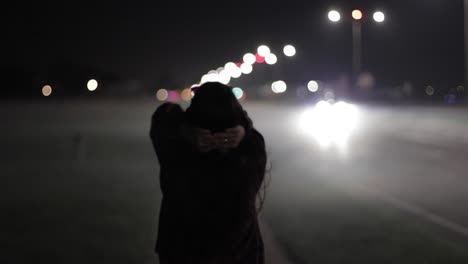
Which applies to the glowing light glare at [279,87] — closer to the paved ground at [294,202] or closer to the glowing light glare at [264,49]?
the glowing light glare at [264,49]

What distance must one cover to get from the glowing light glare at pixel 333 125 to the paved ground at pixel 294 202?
1.42 m

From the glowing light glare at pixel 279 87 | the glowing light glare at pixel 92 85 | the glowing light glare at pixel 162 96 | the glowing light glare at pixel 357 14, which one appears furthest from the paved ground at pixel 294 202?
the glowing light glare at pixel 92 85

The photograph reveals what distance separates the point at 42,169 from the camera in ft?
57.8

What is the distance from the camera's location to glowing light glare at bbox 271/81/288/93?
9376cm

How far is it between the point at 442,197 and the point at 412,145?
41.8 ft

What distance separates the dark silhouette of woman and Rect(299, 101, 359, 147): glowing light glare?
72.1 feet

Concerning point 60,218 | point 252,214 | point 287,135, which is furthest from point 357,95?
point 252,214

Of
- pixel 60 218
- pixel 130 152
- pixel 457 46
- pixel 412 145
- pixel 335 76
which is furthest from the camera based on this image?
pixel 335 76

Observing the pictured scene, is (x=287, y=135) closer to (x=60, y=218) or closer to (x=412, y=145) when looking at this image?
(x=412, y=145)

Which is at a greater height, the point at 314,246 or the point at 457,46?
the point at 457,46

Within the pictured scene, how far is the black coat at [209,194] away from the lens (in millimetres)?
3080

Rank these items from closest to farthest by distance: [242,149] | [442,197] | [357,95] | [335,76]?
[242,149]
[442,197]
[357,95]
[335,76]

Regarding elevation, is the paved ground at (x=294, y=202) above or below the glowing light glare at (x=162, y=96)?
below

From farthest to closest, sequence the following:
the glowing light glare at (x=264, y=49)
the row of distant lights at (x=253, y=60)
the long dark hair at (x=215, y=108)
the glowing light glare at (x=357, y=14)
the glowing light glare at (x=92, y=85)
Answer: the glowing light glare at (x=92, y=85)
the glowing light glare at (x=264, y=49)
the row of distant lights at (x=253, y=60)
the glowing light glare at (x=357, y=14)
the long dark hair at (x=215, y=108)
